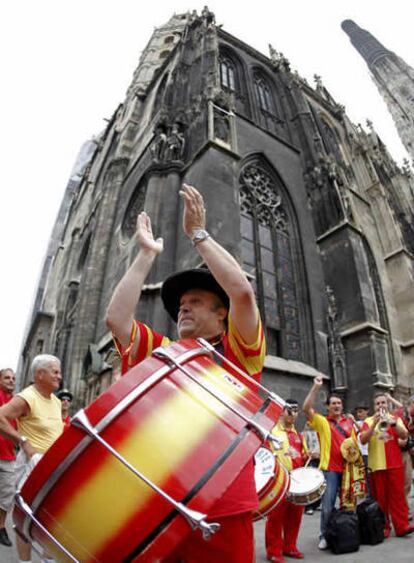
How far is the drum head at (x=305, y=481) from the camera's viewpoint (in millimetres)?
3453

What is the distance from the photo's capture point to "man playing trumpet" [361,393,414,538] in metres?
4.14

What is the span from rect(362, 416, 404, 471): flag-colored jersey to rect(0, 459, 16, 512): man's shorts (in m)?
3.93

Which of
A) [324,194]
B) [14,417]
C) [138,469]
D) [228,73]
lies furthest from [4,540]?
[228,73]

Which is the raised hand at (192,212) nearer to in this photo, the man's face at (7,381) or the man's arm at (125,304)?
the man's arm at (125,304)

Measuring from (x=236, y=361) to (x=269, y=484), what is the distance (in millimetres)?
1236

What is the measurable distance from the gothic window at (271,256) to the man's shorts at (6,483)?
6915 millimetres

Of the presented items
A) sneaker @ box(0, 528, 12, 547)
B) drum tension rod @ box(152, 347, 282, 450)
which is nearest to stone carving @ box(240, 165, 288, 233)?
sneaker @ box(0, 528, 12, 547)

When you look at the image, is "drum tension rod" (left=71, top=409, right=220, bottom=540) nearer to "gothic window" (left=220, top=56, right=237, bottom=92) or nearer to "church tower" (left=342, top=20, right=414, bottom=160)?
"gothic window" (left=220, top=56, right=237, bottom=92)

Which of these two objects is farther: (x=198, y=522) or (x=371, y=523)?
(x=371, y=523)

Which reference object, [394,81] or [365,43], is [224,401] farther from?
[365,43]

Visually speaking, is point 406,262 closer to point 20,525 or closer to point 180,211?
point 180,211

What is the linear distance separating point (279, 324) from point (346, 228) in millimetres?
4104

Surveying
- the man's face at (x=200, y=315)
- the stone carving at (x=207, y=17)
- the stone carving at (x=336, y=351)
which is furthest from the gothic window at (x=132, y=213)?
the man's face at (x=200, y=315)

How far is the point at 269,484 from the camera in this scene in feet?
7.33
